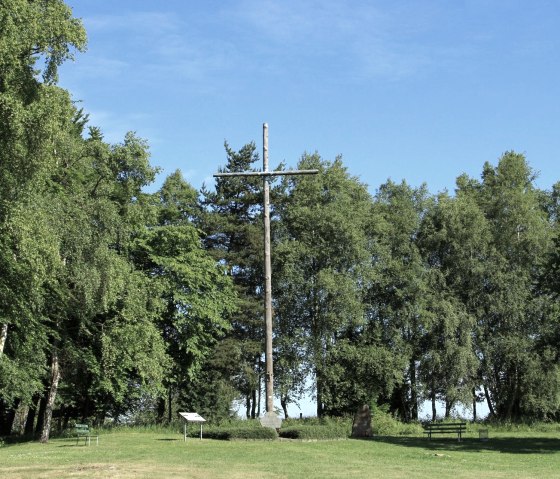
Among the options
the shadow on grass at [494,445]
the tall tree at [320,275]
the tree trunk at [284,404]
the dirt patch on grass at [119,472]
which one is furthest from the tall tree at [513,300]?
the dirt patch on grass at [119,472]

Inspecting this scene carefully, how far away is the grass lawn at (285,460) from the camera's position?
16.3 m

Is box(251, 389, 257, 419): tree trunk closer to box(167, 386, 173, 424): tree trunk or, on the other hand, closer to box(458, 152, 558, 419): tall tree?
box(167, 386, 173, 424): tree trunk

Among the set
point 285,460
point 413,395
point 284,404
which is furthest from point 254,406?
point 285,460

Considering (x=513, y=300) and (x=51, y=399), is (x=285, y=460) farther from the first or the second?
(x=513, y=300)

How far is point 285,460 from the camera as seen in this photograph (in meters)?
19.1

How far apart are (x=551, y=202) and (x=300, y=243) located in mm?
18752

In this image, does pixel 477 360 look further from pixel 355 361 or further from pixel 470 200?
pixel 470 200

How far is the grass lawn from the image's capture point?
1627cm

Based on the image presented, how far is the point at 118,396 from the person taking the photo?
34219mm

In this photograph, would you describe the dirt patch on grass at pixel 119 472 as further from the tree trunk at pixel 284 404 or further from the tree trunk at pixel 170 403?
the tree trunk at pixel 284 404

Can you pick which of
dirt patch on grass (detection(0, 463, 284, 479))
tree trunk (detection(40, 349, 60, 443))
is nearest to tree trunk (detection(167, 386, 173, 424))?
tree trunk (detection(40, 349, 60, 443))

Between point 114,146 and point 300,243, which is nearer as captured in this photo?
point 114,146

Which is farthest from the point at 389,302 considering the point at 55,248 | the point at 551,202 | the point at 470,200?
the point at 55,248

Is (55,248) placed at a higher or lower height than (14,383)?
higher
